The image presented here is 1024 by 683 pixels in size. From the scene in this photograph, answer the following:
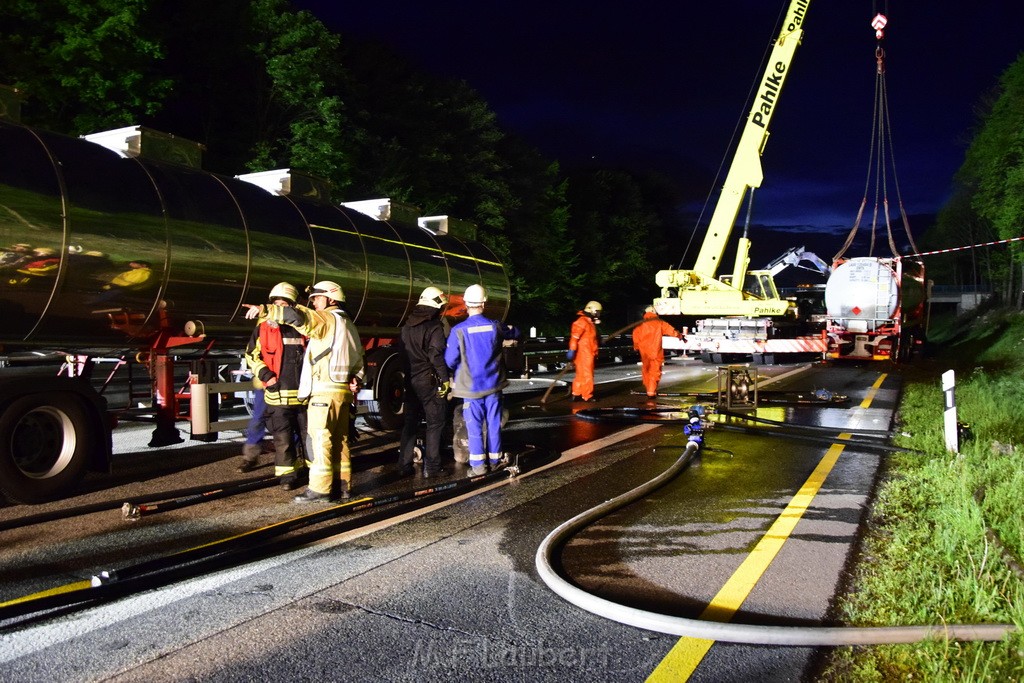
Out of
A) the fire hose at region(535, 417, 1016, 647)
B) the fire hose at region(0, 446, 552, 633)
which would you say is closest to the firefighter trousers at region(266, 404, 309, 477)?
the fire hose at region(0, 446, 552, 633)

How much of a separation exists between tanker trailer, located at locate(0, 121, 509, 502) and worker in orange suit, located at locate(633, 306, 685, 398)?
513 centimetres

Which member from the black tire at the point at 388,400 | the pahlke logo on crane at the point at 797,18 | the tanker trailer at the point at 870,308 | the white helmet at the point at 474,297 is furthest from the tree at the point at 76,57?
the tanker trailer at the point at 870,308

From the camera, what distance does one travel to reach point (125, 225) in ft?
22.4

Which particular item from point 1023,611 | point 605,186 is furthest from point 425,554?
point 605,186

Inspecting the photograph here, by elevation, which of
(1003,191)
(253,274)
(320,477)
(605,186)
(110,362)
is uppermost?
(605,186)

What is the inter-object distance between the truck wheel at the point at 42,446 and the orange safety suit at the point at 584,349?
7.32 m

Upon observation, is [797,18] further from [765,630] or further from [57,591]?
A: [57,591]

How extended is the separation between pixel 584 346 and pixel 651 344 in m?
1.29

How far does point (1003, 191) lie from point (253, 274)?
42.2 m

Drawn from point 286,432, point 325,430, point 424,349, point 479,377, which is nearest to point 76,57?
point 286,432

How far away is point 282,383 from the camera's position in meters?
6.96

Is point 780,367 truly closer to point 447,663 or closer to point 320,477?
point 320,477

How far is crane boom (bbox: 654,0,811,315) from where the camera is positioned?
22.4 metres

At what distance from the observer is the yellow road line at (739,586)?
3258 millimetres
